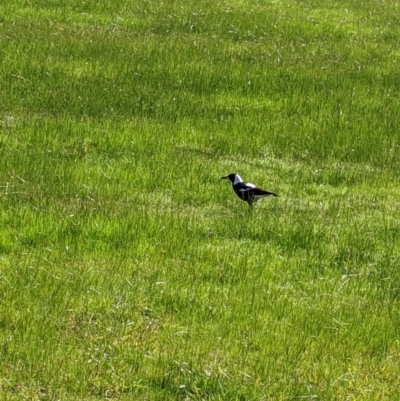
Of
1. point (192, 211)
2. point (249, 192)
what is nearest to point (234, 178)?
point (249, 192)

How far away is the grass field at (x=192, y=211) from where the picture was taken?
26.3 ft

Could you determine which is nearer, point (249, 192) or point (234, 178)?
point (249, 192)

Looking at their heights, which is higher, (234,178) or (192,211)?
(234,178)

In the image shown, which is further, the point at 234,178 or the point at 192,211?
the point at 234,178

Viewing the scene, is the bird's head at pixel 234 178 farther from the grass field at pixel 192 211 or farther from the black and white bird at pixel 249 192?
the grass field at pixel 192 211

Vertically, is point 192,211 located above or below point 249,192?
below

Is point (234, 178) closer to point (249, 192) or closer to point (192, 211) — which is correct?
point (249, 192)

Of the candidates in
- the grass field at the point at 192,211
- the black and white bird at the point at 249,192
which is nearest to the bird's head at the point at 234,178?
the black and white bird at the point at 249,192

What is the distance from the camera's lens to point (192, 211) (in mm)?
12031

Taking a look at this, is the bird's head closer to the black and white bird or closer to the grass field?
the black and white bird

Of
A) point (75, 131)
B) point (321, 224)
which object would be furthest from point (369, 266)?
point (75, 131)

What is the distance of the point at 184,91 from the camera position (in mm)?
18016

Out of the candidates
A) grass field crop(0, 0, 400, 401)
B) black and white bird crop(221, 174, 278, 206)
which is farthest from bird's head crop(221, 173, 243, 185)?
grass field crop(0, 0, 400, 401)

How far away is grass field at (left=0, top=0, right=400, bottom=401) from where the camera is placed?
802 cm
